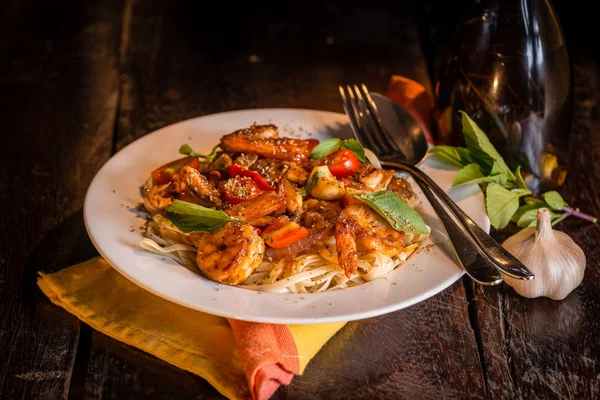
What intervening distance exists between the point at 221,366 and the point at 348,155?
1.19 m

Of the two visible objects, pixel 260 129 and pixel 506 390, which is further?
pixel 260 129

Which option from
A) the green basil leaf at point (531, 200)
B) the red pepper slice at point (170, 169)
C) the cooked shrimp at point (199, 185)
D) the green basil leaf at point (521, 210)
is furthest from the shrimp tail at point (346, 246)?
the green basil leaf at point (531, 200)

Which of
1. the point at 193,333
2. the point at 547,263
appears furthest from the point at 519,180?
the point at 193,333

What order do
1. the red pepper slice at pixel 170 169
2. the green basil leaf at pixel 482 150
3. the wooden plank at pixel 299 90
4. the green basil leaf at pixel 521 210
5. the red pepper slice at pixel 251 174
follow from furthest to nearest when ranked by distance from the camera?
the green basil leaf at pixel 521 210 < the green basil leaf at pixel 482 150 < the red pepper slice at pixel 170 169 < the red pepper slice at pixel 251 174 < the wooden plank at pixel 299 90

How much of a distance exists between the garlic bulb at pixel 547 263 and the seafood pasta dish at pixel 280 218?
1.56 ft

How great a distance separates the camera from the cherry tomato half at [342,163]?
3.54 meters

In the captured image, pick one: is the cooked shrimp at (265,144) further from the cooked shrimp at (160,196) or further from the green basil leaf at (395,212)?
the green basil leaf at (395,212)

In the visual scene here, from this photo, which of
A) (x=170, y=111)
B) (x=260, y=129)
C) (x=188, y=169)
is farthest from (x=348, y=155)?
(x=170, y=111)

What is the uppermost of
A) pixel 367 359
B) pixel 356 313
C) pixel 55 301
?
pixel 356 313

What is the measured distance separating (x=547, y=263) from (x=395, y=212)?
763 millimetres

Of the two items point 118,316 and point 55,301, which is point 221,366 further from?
point 55,301

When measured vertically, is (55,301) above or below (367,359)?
below

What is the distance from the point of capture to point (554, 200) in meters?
3.99

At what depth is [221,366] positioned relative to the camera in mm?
2934
